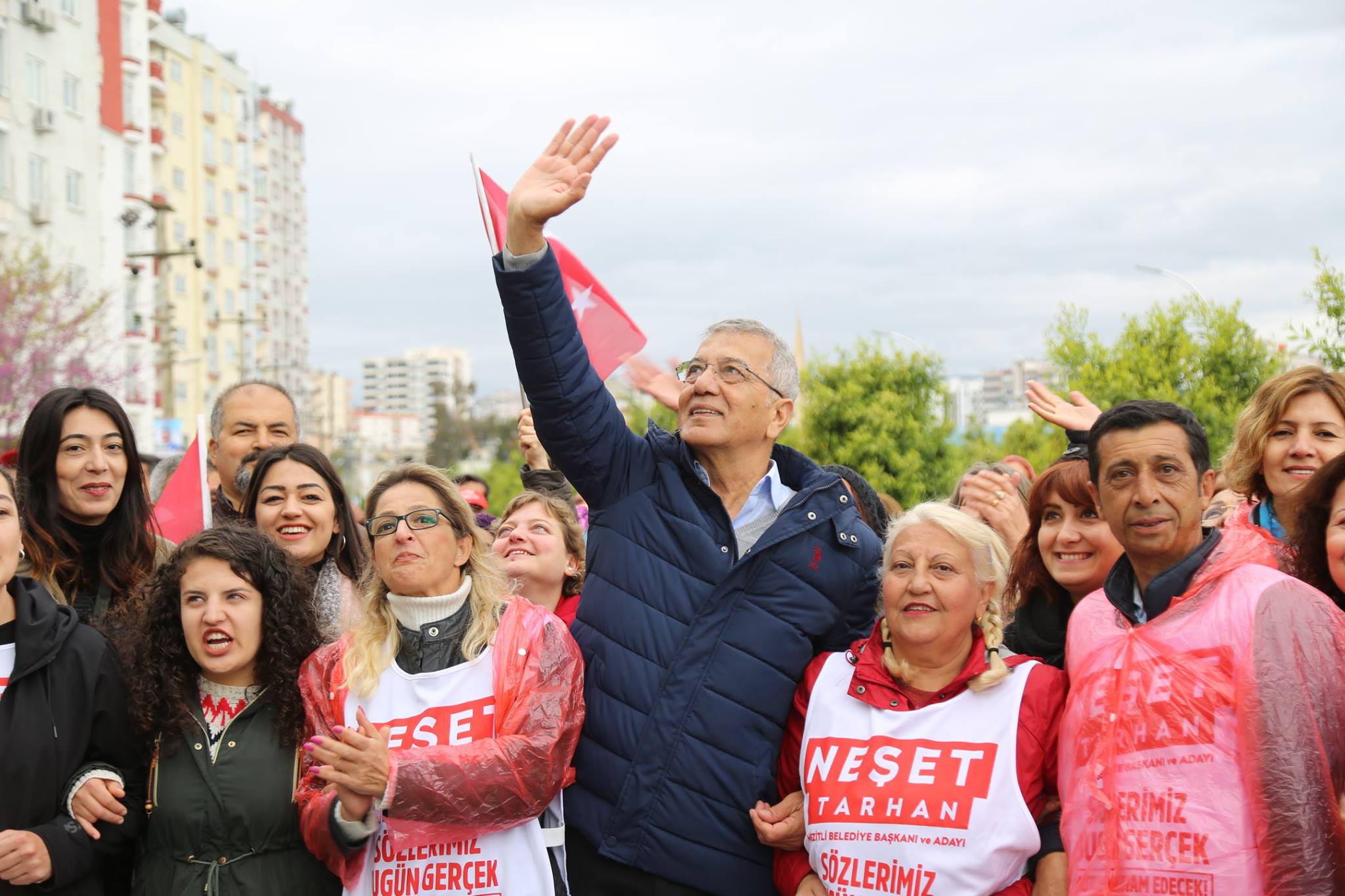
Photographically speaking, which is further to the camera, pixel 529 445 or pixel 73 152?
pixel 73 152

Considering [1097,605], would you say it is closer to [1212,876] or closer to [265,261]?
[1212,876]

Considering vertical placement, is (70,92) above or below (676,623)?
above

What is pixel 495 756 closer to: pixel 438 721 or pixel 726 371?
pixel 438 721

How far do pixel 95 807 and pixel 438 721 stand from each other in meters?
1.04

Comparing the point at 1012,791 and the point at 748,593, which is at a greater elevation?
the point at 748,593

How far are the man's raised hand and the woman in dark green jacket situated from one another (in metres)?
1.33

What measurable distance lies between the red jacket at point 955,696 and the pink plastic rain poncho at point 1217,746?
0.11 meters

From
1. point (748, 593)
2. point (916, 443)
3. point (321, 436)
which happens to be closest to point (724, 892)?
point (748, 593)

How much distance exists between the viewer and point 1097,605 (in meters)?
3.43

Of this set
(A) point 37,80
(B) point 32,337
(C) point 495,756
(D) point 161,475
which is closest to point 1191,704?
(C) point 495,756

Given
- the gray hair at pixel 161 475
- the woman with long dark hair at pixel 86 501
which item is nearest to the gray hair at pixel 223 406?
the woman with long dark hair at pixel 86 501

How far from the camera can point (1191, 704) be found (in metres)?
3.02

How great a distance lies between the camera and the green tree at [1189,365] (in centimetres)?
1579

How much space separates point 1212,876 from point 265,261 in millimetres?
84348
